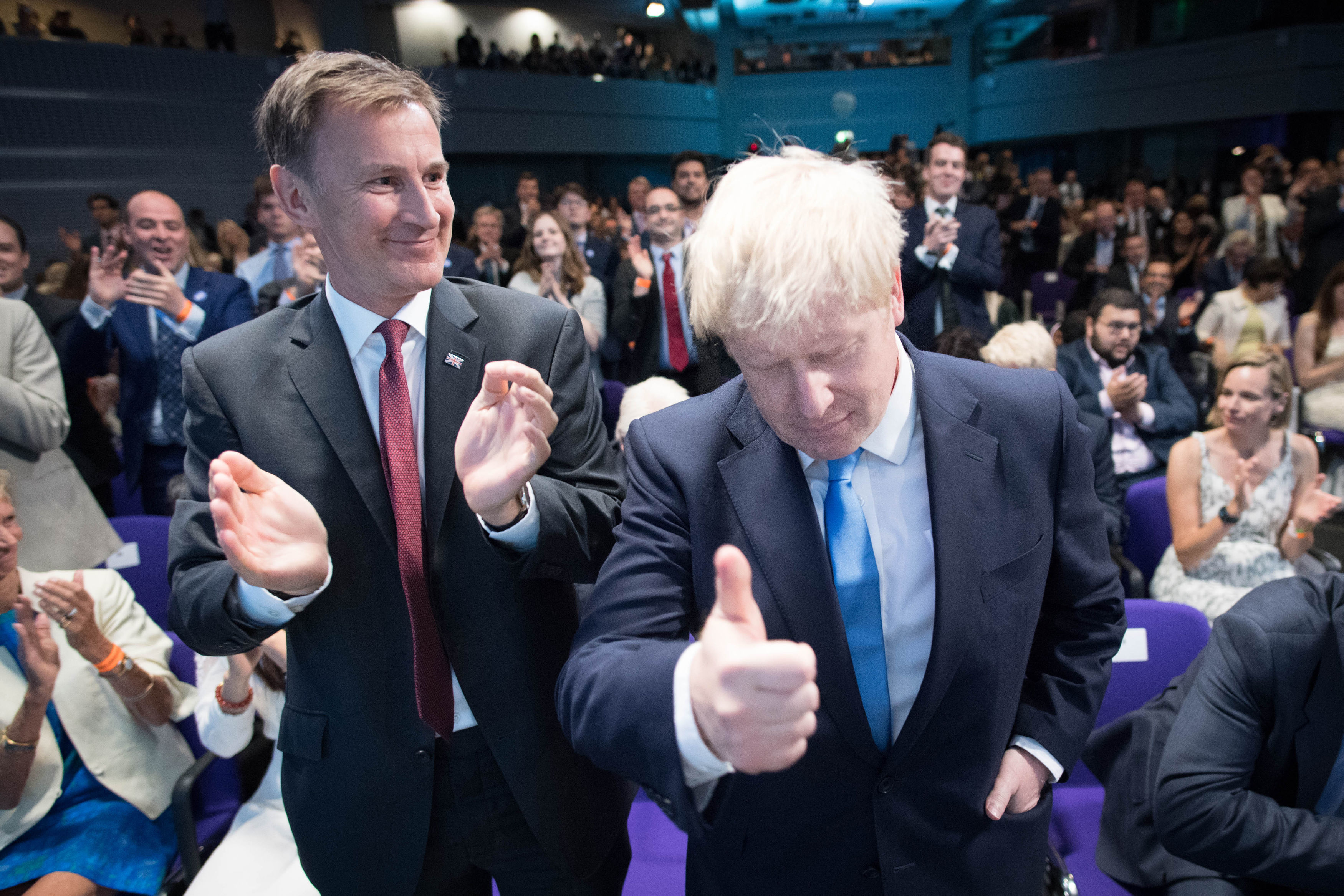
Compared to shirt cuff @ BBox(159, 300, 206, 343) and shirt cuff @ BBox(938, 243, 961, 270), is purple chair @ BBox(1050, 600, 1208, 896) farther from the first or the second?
shirt cuff @ BBox(159, 300, 206, 343)

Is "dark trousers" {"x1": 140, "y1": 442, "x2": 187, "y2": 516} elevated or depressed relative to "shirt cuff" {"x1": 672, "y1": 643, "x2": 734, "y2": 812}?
depressed

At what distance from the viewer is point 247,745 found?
196 cm

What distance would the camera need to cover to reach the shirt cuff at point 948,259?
12.7 ft

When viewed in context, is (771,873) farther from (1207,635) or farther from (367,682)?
(1207,635)

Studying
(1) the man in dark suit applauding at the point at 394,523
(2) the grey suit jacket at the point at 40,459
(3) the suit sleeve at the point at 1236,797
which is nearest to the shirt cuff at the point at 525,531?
(1) the man in dark suit applauding at the point at 394,523

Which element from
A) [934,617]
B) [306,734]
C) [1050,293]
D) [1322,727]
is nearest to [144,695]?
[306,734]

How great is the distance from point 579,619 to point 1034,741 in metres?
0.71

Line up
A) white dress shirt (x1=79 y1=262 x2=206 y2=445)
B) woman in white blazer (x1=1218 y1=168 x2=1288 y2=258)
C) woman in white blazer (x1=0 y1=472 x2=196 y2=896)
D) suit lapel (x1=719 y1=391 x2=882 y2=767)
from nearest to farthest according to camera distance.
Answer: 1. suit lapel (x1=719 y1=391 x2=882 y2=767)
2. woman in white blazer (x1=0 y1=472 x2=196 y2=896)
3. white dress shirt (x1=79 y1=262 x2=206 y2=445)
4. woman in white blazer (x1=1218 y1=168 x2=1288 y2=258)

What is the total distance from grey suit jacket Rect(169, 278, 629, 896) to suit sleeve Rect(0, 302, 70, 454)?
71.6 inches

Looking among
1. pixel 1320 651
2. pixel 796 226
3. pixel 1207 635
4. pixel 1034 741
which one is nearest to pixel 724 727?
pixel 796 226

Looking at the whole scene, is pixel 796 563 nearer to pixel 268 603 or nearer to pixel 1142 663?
pixel 268 603

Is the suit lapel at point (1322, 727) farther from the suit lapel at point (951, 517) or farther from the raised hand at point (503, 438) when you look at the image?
the raised hand at point (503, 438)

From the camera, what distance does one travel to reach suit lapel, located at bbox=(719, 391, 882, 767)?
931mm

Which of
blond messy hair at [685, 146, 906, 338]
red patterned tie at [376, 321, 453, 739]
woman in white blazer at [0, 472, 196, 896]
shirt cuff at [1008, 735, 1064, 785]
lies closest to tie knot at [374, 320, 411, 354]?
red patterned tie at [376, 321, 453, 739]
